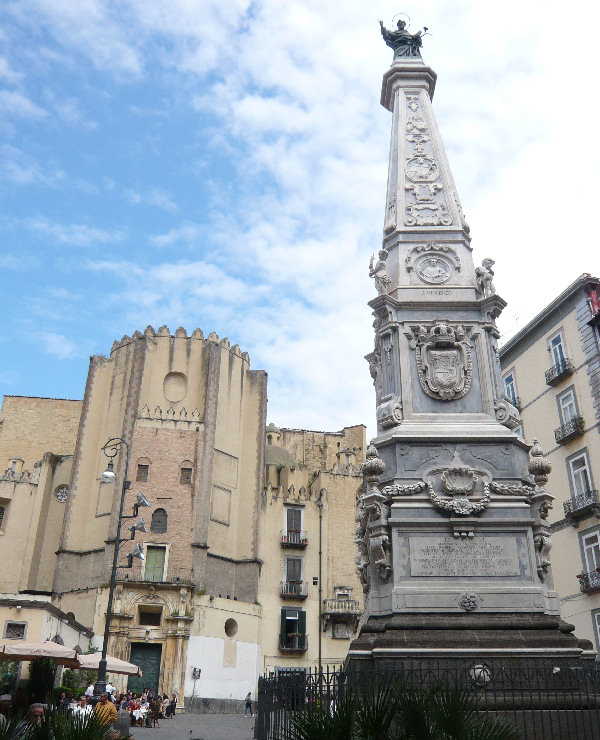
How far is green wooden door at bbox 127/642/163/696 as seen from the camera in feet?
121

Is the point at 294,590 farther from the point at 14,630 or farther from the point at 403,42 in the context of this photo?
the point at 403,42

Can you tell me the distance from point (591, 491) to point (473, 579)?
16.4 m

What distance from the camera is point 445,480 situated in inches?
460

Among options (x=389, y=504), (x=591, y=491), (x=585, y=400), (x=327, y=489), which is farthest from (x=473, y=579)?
(x=327, y=489)

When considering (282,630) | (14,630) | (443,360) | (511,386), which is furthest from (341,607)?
(443,360)

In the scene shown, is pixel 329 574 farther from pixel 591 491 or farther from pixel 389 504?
pixel 389 504

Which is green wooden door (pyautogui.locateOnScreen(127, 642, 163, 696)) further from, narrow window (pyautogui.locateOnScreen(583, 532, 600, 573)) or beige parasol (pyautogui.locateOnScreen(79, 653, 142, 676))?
narrow window (pyautogui.locateOnScreen(583, 532, 600, 573))

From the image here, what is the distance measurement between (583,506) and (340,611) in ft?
69.3

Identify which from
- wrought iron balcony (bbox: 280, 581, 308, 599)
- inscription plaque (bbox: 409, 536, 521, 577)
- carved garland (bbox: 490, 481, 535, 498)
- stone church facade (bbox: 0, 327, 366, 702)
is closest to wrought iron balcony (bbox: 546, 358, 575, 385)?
carved garland (bbox: 490, 481, 535, 498)

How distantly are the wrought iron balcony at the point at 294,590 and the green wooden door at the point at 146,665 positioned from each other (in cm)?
862

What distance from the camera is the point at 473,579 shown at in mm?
10961

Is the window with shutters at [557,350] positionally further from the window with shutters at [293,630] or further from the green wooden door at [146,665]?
the green wooden door at [146,665]

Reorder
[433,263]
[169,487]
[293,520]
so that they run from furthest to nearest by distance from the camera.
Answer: [293,520]
[169,487]
[433,263]

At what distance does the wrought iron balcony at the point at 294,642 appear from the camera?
138ft
